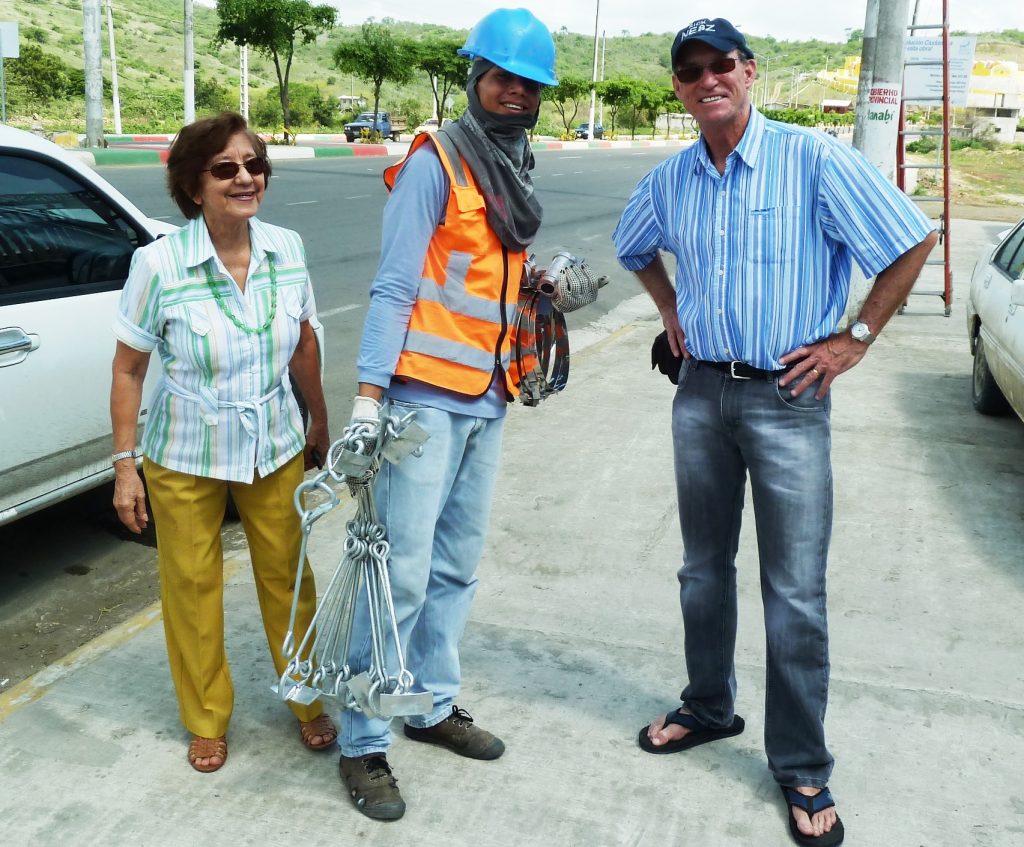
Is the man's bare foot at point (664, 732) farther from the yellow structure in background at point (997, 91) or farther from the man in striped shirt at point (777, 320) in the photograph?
the yellow structure in background at point (997, 91)

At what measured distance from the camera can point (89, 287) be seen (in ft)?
14.1

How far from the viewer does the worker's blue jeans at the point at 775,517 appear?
2.90 metres

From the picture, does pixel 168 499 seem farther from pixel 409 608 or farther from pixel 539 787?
→ pixel 539 787

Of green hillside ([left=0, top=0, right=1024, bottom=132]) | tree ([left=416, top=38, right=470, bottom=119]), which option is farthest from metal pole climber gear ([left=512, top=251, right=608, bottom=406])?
tree ([left=416, top=38, right=470, bottom=119])

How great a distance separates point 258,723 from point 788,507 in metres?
1.61

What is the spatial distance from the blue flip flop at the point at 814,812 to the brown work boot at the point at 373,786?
3.15 ft

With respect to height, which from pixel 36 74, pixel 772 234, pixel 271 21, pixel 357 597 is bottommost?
pixel 357 597

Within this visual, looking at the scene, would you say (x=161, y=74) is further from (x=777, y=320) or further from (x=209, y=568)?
(x=777, y=320)

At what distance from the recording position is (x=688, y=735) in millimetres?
3301

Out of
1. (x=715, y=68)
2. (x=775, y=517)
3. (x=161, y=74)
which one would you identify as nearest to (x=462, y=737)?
(x=775, y=517)

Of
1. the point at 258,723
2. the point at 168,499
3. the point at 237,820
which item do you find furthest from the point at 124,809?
the point at 168,499

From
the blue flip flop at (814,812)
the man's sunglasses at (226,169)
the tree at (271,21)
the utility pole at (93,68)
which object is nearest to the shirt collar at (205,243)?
the man's sunglasses at (226,169)

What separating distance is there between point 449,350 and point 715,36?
3.18 ft

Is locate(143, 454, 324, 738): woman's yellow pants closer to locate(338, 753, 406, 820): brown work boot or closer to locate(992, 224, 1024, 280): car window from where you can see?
locate(338, 753, 406, 820): brown work boot
